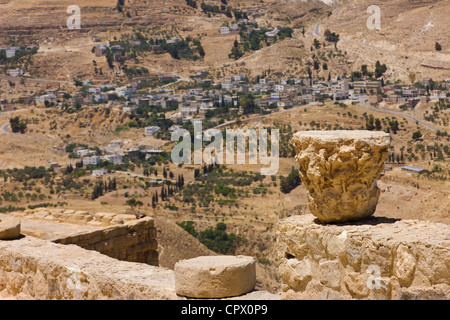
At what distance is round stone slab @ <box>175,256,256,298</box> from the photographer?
5.45 metres

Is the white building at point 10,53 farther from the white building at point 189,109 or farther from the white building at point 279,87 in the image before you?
the white building at point 279,87

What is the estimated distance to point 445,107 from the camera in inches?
2116

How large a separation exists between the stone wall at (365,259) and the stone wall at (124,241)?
4325 millimetres

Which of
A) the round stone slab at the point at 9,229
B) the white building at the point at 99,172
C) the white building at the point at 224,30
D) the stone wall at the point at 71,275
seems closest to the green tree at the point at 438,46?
the white building at the point at 224,30

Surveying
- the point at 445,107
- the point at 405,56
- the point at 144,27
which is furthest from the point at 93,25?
the point at 445,107

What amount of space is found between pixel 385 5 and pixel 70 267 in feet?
288

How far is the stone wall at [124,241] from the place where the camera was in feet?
30.5

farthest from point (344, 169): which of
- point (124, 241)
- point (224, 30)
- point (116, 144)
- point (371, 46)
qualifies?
point (224, 30)

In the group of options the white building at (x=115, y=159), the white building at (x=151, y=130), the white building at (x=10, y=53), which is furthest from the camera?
the white building at (x=10, y=53)

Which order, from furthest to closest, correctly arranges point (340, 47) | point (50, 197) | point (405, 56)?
point (340, 47), point (405, 56), point (50, 197)

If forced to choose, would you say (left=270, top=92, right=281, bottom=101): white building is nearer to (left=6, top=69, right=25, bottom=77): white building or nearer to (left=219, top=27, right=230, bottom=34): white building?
(left=219, top=27, right=230, bottom=34): white building

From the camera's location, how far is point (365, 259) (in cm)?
494
